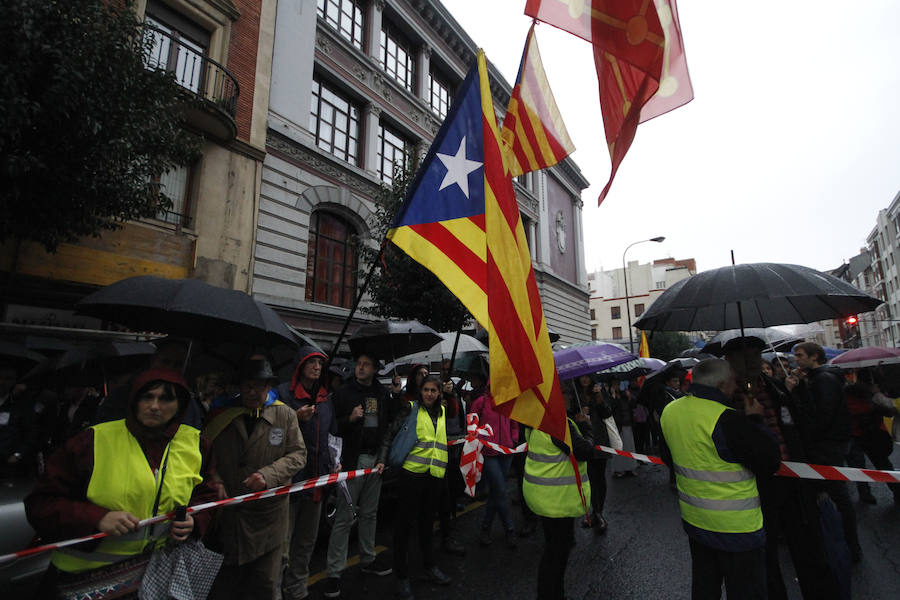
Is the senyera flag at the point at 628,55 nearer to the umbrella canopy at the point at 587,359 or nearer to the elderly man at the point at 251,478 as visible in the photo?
the umbrella canopy at the point at 587,359

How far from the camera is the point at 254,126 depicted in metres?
11.8

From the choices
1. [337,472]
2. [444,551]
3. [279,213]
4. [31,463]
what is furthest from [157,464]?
[279,213]

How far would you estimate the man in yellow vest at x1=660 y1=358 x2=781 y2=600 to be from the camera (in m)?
2.50

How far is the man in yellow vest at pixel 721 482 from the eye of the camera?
8.21 feet

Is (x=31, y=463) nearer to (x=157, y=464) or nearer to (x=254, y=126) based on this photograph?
(x=157, y=464)

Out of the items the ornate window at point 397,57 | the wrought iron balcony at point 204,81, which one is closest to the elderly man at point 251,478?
the wrought iron balcony at point 204,81

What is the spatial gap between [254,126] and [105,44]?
590cm

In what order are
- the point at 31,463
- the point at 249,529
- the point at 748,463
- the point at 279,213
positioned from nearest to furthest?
1. the point at 748,463
2. the point at 249,529
3. the point at 31,463
4. the point at 279,213

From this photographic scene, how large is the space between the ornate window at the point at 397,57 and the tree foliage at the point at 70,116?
448 inches

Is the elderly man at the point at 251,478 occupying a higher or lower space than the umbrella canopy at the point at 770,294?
lower

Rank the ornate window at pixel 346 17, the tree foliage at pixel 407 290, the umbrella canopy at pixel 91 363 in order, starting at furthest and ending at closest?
the ornate window at pixel 346 17 → the tree foliage at pixel 407 290 → the umbrella canopy at pixel 91 363

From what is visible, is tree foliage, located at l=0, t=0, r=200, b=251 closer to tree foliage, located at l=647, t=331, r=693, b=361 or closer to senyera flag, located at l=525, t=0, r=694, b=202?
senyera flag, located at l=525, t=0, r=694, b=202

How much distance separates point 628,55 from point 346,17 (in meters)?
15.6

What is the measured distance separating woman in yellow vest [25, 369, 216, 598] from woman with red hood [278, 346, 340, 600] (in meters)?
1.24
